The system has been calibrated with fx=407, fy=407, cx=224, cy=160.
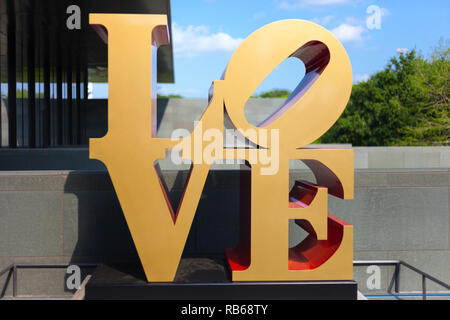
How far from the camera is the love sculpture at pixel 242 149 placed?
4.87 m

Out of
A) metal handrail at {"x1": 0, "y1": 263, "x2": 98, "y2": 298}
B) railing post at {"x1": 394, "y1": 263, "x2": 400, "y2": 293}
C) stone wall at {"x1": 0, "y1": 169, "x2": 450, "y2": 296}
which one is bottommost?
railing post at {"x1": 394, "y1": 263, "x2": 400, "y2": 293}

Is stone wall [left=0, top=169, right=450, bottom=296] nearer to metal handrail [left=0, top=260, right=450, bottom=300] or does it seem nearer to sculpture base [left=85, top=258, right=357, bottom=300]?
metal handrail [left=0, top=260, right=450, bottom=300]

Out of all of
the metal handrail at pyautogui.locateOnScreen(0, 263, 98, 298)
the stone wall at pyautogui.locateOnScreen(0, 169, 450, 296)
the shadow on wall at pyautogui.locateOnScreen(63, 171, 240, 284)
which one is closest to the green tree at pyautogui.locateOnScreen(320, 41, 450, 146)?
the stone wall at pyautogui.locateOnScreen(0, 169, 450, 296)

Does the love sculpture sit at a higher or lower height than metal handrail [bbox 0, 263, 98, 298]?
higher

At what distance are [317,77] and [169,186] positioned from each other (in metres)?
2.84

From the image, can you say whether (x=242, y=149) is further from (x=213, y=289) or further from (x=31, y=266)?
(x=31, y=266)

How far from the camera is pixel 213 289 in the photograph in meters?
4.90

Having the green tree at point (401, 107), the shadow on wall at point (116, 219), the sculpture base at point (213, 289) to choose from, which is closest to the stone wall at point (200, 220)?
the shadow on wall at point (116, 219)

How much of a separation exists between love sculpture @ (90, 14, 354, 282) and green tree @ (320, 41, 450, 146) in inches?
837

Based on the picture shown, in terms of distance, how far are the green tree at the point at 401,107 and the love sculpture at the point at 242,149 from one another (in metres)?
21.2

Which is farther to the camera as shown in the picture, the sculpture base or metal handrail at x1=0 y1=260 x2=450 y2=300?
metal handrail at x1=0 y1=260 x2=450 y2=300

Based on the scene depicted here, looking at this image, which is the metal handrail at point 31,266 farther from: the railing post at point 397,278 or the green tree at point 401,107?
the green tree at point 401,107

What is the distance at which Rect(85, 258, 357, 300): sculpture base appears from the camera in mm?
4895
